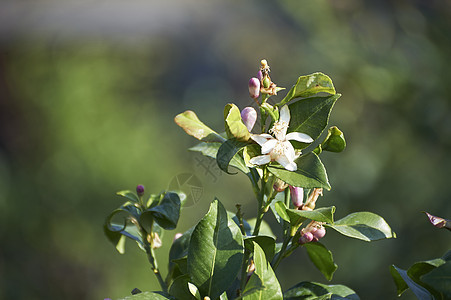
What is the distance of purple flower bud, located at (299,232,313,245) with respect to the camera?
0.46m

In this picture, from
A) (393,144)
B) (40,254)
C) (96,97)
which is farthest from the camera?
(96,97)

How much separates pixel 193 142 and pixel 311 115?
193 cm

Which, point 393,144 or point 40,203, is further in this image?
point 40,203

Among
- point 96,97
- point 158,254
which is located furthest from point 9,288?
point 96,97

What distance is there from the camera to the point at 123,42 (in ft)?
10.6

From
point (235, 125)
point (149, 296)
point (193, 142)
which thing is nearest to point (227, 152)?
point (235, 125)

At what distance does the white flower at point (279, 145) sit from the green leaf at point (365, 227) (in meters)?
0.07

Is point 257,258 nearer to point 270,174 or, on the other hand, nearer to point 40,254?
point 270,174

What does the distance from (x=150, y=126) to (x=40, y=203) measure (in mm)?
537

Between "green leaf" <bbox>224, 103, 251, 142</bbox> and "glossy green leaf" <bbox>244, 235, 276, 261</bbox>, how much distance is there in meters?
0.09

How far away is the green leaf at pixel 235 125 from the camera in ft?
1.33

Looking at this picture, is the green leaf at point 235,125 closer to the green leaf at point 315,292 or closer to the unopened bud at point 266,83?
the unopened bud at point 266,83

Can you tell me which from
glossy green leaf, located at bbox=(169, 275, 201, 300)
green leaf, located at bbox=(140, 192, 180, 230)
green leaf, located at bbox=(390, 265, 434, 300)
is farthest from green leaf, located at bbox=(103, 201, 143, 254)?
green leaf, located at bbox=(390, 265, 434, 300)

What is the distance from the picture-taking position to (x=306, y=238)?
1.51 feet
